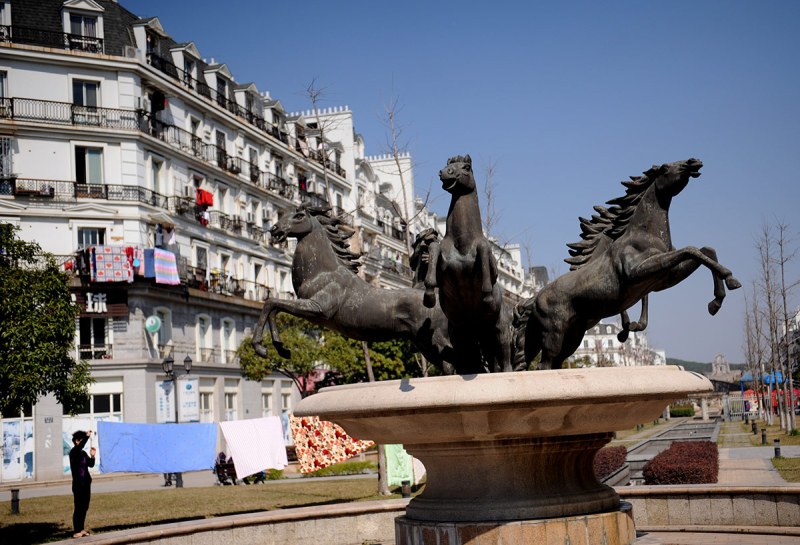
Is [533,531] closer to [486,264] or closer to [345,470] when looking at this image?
→ [486,264]

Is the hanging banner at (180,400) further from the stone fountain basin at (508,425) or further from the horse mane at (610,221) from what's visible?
the stone fountain basin at (508,425)

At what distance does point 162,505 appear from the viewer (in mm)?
21281

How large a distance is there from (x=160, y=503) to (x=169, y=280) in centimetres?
2098

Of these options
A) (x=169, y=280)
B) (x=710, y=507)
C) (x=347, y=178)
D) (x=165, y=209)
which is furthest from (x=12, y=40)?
(x=710, y=507)

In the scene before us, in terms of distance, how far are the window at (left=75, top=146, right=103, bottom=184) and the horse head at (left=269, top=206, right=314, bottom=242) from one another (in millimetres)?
33308

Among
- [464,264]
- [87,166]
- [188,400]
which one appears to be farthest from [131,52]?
[464,264]

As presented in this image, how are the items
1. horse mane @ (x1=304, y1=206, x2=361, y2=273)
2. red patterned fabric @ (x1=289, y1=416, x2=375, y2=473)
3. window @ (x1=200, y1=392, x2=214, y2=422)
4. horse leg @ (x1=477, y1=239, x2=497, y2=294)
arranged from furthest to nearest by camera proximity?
window @ (x1=200, y1=392, x2=214, y2=422) → red patterned fabric @ (x1=289, y1=416, x2=375, y2=473) → horse mane @ (x1=304, y1=206, x2=361, y2=273) → horse leg @ (x1=477, y1=239, x2=497, y2=294)

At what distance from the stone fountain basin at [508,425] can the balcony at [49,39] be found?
125 feet

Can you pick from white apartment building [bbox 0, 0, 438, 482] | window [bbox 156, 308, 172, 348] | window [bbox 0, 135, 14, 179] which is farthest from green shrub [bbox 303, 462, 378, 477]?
window [bbox 0, 135, 14, 179]

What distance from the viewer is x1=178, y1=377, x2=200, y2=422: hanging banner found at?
42562 millimetres

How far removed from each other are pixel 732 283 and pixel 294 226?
5.04 metres

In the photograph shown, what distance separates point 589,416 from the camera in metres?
7.37

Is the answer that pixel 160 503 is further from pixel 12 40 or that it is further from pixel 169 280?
pixel 12 40

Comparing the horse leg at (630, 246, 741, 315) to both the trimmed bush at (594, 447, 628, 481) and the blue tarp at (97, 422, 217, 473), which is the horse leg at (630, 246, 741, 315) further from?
the blue tarp at (97, 422, 217, 473)
